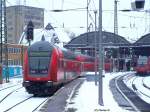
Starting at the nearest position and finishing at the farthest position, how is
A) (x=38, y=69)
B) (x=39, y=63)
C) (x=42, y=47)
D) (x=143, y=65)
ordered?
(x=38, y=69), (x=39, y=63), (x=42, y=47), (x=143, y=65)

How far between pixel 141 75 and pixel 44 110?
6032 cm

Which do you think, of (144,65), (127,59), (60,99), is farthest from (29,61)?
(127,59)

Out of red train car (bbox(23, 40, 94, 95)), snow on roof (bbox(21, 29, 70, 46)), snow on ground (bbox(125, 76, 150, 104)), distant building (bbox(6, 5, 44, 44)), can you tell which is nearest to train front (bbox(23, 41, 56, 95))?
red train car (bbox(23, 40, 94, 95))

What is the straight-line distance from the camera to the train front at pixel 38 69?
32125mm

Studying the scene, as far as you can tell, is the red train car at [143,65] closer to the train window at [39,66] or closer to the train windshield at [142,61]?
the train windshield at [142,61]

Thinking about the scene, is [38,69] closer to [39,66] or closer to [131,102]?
[39,66]

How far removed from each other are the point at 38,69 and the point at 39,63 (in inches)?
16.3

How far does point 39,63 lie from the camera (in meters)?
32.5

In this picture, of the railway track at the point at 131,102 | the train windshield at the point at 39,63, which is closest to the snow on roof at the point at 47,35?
the railway track at the point at 131,102

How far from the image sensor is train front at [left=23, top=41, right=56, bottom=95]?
32125 mm

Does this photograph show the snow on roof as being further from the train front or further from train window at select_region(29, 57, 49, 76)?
train window at select_region(29, 57, 49, 76)

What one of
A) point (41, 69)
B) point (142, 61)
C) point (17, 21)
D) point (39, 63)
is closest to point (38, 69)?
point (41, 69)

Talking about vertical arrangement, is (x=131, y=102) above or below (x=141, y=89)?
above

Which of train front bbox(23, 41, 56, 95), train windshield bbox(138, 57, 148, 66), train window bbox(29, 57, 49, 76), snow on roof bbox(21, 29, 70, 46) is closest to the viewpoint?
train front bbox(23, 41, 56, 95)
